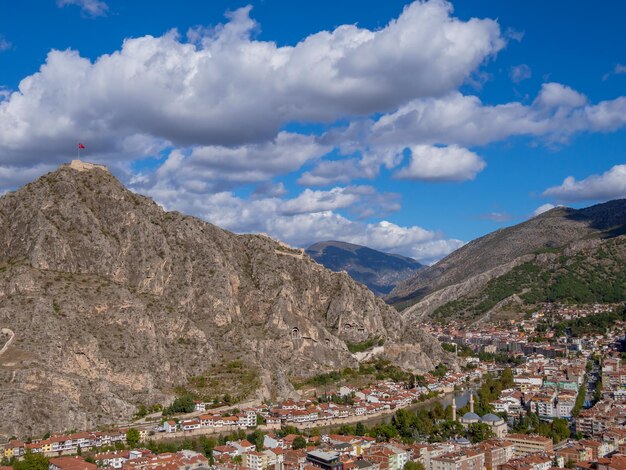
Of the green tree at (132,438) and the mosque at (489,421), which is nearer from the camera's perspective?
the green tree at (132,438)

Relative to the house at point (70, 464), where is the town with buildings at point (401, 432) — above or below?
below

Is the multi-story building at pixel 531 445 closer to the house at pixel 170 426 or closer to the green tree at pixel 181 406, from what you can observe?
the house at pixel 170 426

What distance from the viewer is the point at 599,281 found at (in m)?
189

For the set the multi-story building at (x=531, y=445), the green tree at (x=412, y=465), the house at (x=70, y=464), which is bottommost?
the multi-story building at (x=531, y=445)

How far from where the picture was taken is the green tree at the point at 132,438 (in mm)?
65312

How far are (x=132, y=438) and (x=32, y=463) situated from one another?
11.4 metres

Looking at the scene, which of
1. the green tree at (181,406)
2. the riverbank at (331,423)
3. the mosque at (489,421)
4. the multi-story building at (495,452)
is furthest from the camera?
the green tree at (181,406)

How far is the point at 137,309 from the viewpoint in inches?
Answer: 3570

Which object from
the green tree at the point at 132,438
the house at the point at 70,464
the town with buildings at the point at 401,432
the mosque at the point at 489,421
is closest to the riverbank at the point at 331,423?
the town with buildings at the point at 401,432

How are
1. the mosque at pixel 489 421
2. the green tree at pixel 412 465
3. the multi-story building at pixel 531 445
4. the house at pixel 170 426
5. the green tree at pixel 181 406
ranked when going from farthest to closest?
the green tree at pixel 181 406, the mosque at pixel 489 421, the house at pixel 170 426, the multi-story building at pixel 531 445, the green tree at pixel 412 465

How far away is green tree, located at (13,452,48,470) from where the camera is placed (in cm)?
5486

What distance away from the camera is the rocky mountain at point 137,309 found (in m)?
76.0

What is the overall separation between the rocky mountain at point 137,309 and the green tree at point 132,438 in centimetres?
783

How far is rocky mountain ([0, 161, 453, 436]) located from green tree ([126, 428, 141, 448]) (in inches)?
308
